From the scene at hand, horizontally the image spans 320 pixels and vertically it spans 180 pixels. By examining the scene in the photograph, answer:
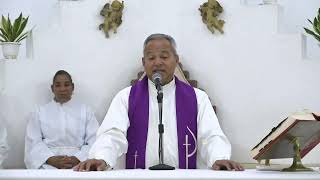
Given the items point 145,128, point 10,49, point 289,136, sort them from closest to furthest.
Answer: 1. point 289,136
2. point 145,128
3. point 10,49

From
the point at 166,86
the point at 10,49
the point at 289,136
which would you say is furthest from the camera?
the point at 10,49

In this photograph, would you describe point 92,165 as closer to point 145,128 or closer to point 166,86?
point 145,128

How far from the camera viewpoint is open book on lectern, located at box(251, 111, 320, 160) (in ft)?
10.4

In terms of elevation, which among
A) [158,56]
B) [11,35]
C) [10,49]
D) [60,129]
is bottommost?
Answer: [60,129]

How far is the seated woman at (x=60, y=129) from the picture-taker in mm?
6590

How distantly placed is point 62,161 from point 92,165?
308 cm

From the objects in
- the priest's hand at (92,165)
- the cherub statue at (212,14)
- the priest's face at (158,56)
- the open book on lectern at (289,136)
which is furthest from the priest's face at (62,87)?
the open book on lectern at (289,136)

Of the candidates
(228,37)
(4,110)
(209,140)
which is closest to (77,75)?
(4,110)

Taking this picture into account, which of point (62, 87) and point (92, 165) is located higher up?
point (62, 87)

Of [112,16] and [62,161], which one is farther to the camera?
[112,16]

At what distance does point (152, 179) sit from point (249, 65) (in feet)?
14.3

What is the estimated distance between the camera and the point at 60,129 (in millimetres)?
6828

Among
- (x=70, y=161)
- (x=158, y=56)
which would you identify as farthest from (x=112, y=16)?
(x=158, y=56)

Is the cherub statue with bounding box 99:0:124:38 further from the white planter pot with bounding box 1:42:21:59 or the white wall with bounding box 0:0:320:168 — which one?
the white planter pot with bounding box 1:42:21:59
